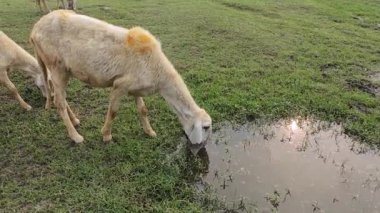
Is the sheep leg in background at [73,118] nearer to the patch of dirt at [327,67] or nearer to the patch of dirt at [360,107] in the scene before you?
the patch of dirt at [360,107]

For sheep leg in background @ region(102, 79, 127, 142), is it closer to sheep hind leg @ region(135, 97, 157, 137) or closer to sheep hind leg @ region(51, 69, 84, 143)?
sheep hind leg @ region(51, 69, 84, 143)

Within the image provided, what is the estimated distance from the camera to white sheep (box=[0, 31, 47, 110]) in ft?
28.0

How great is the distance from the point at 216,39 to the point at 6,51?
20.8 feet

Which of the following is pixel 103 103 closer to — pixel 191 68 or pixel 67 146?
pixel 67 146

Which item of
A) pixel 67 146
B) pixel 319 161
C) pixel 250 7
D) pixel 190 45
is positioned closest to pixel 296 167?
pixel 319 161

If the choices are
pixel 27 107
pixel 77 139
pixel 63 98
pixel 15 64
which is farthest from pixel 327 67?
pixel 15 64

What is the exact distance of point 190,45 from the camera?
40.4 feet

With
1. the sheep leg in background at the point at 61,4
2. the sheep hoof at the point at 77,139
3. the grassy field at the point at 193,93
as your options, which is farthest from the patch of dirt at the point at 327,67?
the sheep leg in background at the point at 61,4

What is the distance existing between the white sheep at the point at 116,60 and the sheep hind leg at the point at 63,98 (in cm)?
9

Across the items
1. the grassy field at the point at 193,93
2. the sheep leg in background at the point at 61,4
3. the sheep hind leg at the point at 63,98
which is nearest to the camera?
the grassy field at the point at 193,93

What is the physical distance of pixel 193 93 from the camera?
941cm

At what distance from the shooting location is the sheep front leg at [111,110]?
6.97m

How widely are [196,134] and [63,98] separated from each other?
2.42m

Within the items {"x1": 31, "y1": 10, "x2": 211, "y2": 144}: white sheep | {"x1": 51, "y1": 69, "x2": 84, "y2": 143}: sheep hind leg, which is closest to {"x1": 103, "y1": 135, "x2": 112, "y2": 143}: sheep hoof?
{"x1": 51, "y1": 69, "x2": 84, "y2": 143}: sheep hind leg
